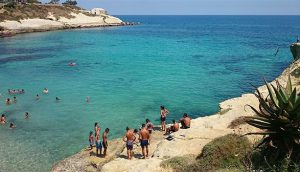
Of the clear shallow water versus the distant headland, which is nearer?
the clear shallow water

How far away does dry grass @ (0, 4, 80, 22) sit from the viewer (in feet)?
370

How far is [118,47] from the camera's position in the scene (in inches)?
3292

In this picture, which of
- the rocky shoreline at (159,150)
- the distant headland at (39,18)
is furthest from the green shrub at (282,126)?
the distant headland at (39,18)

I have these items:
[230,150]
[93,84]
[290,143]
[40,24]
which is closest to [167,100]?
[93,84]

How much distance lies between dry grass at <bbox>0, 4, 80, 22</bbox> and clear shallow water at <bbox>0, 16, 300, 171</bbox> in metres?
38.5

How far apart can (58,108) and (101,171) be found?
690 inches

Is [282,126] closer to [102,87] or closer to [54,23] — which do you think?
[102,87]

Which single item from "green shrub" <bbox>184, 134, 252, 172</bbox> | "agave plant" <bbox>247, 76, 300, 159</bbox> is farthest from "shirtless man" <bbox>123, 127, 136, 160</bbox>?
"agave plant" <bbox>247, 76, 300, 159</bbox>

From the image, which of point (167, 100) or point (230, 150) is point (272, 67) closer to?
point (167, 100)

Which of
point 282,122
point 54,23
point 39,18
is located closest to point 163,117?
point 282,122

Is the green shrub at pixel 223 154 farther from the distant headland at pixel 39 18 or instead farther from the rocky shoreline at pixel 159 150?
the distant headland at pixel 39 18

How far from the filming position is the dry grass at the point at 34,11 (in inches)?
4438

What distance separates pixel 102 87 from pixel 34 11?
94795mm

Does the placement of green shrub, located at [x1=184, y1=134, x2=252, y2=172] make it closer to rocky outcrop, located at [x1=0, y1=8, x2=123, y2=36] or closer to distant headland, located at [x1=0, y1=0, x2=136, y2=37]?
distant headland, located at [x1=0, y1=0, x2=136, y2=37]
